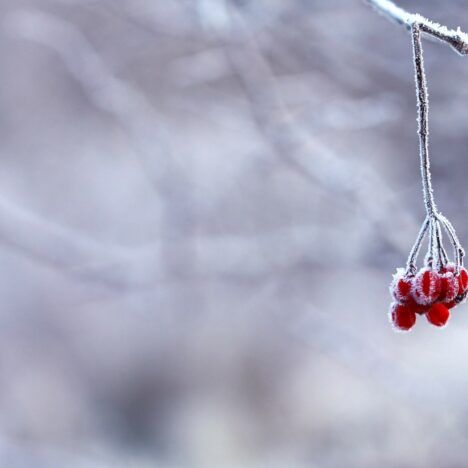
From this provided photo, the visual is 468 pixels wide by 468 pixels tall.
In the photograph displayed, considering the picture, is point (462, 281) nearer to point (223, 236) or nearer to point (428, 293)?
point (428, 293)

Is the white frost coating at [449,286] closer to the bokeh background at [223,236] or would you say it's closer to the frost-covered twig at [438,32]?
the frost-covered twig at [438,32]

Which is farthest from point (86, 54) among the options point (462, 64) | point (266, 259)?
point (462, 64)

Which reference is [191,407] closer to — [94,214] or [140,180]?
[94,214]

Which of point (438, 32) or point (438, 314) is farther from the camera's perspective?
point (438, 314)

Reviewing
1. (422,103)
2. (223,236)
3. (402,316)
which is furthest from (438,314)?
(223,236)

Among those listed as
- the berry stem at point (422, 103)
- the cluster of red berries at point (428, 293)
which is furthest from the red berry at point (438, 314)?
the berry stem at point (422, 103)

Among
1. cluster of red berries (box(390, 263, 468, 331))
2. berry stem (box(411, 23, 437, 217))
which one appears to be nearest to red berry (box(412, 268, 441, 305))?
cluster of red berries (box(390, 263, 468, 331))

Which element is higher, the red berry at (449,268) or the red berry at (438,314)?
the red berry at (449,268)
